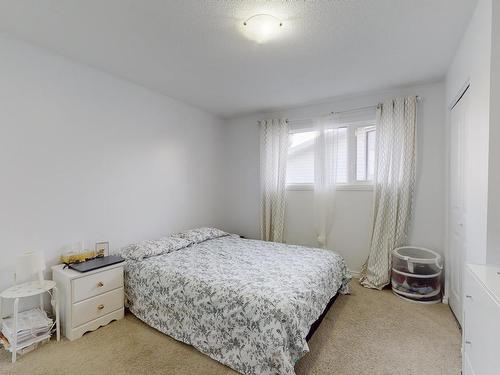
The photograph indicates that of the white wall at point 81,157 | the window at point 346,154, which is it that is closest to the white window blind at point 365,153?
the window at point 346,154

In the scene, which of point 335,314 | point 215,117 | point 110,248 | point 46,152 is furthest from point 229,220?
point 46,152

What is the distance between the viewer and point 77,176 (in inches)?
97.3

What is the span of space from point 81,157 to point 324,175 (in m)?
3.00

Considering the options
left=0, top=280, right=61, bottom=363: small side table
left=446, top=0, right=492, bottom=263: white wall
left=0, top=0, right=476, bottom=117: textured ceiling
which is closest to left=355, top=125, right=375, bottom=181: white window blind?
left=0, top=0, right=476, bottom=117: textured ceiling

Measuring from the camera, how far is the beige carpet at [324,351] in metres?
1.74

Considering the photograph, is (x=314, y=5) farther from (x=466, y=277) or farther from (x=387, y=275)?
(x=387, y=275)

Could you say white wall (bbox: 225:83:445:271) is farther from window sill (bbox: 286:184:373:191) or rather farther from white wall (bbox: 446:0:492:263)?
white wall (bbox: 446:0:492:263)

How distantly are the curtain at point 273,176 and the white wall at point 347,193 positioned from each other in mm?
167

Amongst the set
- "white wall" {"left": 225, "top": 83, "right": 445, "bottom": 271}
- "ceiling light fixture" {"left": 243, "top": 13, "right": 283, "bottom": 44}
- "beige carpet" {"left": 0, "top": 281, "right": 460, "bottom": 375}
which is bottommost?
"beige carpet" {"left": 0, "top": 281, "right": 460, "bottom": 375}

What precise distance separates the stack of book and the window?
10.8ft

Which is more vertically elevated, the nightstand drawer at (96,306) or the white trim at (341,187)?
the white trim at (341,187)

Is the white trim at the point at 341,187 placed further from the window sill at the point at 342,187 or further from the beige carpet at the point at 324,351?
the beige carpet at the point at 324,351

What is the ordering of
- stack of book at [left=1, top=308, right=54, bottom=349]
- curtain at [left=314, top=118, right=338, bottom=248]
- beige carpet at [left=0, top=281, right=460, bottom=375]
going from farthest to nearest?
curtain at [left=314, top=118, right=338, bottom=248] → stack of book at [left=1, top=308, right=54, bottom=349] → beige carpet at [left=0, top=281, right=460, bottom=375]

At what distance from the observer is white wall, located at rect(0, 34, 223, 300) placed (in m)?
2.07
